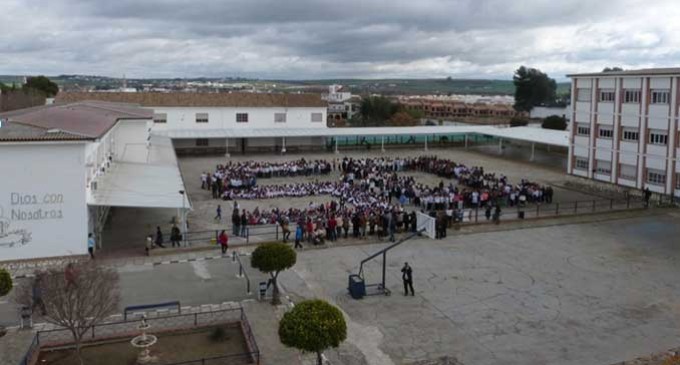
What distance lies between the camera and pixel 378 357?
13.7 meters

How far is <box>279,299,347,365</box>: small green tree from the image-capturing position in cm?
1169

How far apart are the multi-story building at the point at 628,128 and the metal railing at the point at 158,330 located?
25985mm

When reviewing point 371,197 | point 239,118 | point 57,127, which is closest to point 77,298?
point 57,127

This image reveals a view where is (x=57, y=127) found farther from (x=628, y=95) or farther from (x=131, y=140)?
(x=628, y=95)

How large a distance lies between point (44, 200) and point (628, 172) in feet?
97.1

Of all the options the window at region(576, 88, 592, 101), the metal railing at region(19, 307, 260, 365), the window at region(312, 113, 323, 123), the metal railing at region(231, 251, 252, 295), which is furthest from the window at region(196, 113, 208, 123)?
the metal railing at region(19, 307, 260, 365)

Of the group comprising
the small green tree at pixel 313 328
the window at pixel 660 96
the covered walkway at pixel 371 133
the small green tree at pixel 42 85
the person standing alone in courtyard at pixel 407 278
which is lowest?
the person standing alone in courtyard at pixel 407 278

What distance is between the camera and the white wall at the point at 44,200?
19516mm

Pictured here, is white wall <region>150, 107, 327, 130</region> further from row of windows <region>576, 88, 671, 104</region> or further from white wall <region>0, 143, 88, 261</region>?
white wall <region>0, 143, 88, 261</region>

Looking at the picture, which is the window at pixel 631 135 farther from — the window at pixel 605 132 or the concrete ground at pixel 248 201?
the concrete ground at pixel 248 201

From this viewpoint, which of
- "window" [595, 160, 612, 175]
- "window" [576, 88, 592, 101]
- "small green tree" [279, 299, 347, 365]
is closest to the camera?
"small green tree" [279, 299, 347, 365]

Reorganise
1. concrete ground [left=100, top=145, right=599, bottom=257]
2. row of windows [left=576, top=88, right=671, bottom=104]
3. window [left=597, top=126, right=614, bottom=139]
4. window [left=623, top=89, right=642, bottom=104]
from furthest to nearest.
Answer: window [left=597, top=126, right=614, bottom=139] → window [left=623, top=89, right=642, bottom=104] → row of windows [left=576, top=88, right=671, bottom=104] → concrete ground [left=100, top=145, right=599, bottom=257]

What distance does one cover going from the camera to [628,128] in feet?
114

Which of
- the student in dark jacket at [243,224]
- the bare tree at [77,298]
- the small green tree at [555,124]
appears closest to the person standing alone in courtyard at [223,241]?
the student in dark jacket at [243,224]
